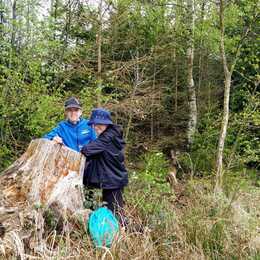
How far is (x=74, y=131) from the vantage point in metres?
5.28

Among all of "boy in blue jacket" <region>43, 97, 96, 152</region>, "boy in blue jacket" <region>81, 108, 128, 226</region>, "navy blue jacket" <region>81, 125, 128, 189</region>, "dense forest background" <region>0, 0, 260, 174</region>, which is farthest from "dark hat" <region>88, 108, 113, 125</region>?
"dense forest background" <region>0, 0, 260, 174</region>

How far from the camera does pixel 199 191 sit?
605 cm

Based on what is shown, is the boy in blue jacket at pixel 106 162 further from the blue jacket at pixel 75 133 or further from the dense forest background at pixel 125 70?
the dense forest background at pixel 125 70

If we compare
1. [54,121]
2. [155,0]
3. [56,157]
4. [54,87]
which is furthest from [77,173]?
[155,0]

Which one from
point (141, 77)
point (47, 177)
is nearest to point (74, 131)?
point (47, 177)

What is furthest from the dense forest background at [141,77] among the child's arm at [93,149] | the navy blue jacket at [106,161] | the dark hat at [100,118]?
the dark hat at [100,118]

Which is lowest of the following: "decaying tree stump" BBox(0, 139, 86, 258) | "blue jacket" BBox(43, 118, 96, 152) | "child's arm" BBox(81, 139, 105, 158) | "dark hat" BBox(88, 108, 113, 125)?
"decaying tree stump" BBox(0, 139, 86, 258)

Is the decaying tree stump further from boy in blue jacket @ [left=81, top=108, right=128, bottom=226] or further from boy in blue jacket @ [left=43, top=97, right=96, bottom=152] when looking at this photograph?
boy in blue jacket @ [left=43, top=97, right=96, bottom=152]

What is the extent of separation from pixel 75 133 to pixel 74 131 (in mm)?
27

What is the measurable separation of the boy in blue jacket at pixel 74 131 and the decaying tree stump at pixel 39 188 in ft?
1.72

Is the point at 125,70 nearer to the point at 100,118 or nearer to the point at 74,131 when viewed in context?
the point at 74,131

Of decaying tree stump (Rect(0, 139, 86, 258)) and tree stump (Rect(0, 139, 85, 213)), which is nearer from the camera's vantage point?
decaying tree stump (Rect(0, 139, 86, 258))

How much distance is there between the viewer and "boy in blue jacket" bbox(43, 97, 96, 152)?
5246mm

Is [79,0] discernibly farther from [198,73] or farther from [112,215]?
[198,73]
